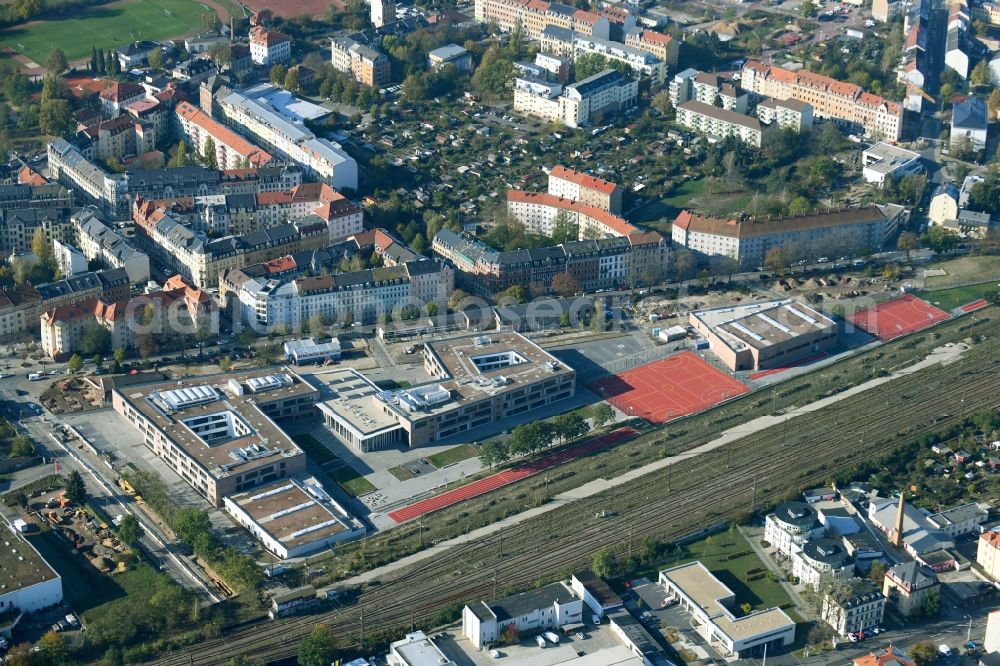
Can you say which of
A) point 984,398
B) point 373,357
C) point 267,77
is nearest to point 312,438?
point 373,357

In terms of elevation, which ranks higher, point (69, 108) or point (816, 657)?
point (69, 108)

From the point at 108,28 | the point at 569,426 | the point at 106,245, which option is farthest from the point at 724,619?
the point at 108,28

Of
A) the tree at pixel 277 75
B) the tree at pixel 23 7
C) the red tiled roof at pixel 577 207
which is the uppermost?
the tree at pixel 23 7

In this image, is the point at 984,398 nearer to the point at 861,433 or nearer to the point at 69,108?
the point at 861,433

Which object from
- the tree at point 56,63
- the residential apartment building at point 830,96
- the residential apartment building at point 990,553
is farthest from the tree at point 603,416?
the tree at point 56,63

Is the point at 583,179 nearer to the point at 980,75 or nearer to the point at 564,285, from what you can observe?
the point at 564,285

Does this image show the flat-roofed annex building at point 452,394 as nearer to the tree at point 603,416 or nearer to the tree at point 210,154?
the tree at point 603,416

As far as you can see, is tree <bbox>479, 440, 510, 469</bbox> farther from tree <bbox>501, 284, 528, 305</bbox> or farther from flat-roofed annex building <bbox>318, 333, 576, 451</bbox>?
tree <bbox>501, 284, 528, 305</bbox>
